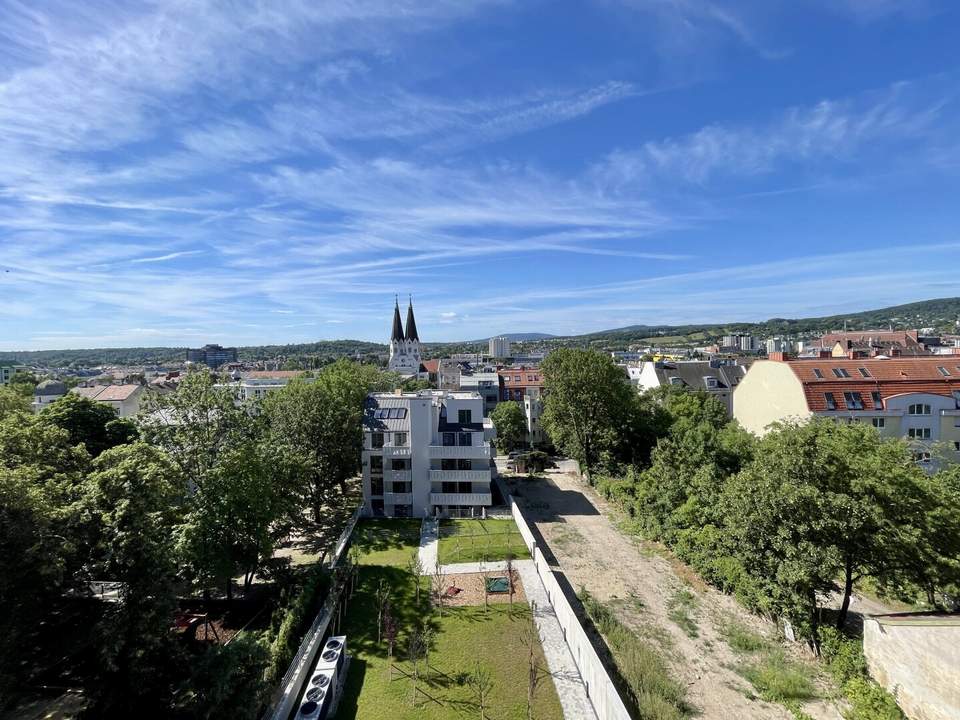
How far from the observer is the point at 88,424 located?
3294cm

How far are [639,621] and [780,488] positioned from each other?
7933 millimetres

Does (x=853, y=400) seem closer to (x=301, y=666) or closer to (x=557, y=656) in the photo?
(x=557, y=656)

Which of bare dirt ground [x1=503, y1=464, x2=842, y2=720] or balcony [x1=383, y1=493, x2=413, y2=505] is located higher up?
balcony [x1=383, y1=493, x2=413, y2=505]

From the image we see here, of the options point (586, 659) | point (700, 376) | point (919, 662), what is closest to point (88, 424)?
point (586, 659)

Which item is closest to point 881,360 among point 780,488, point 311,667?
point 780,488

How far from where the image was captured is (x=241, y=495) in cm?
2000

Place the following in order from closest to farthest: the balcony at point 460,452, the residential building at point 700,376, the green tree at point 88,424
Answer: the green tree at point 88,424
the balcony at point 460,452
the residential building at point 700,376

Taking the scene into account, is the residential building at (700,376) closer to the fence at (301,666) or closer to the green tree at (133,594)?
the fence at (301,666)

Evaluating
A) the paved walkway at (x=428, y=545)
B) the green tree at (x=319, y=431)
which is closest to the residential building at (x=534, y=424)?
the green tree at (x=319, y=431)

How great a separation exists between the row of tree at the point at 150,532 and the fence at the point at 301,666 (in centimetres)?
160

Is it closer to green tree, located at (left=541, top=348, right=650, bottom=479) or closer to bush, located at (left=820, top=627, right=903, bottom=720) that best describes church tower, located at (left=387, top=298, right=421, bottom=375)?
green tree, located at (left=541, top=348, right=650, bottom=479)

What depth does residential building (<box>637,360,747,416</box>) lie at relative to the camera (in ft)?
193

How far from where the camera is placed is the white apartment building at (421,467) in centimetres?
3294

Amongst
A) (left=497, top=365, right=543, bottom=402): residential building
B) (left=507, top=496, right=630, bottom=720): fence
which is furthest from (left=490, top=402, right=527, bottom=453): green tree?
(left=507, top=496, right=630, bottom=720): fence
